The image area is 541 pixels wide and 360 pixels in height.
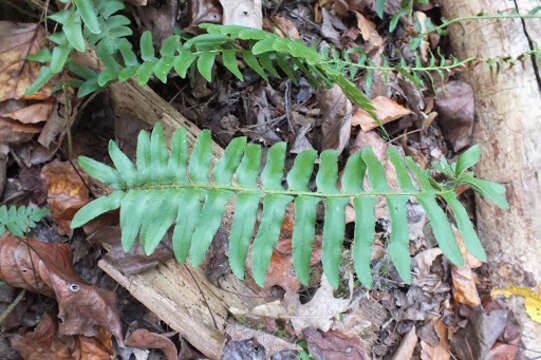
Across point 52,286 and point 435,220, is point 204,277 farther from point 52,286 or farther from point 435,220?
point 435,220

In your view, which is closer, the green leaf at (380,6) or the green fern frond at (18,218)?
the green fern frond at (18,218)

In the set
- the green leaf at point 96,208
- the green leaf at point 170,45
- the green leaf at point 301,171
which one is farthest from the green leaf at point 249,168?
the green leaf at point 170,45

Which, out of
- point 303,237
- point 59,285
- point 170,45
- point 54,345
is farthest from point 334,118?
point 54,345

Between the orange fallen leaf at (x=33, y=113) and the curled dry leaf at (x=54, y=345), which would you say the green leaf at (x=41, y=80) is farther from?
the curled dry leaf at (x=54, y=345)

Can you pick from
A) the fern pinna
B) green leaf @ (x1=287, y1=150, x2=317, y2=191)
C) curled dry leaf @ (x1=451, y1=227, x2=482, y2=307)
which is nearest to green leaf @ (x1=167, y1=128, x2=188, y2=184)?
the fern pinna

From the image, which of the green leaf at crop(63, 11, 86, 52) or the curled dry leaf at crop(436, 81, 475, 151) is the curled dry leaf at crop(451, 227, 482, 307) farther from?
the green leaf at crop(63, 11, 86, 52)
